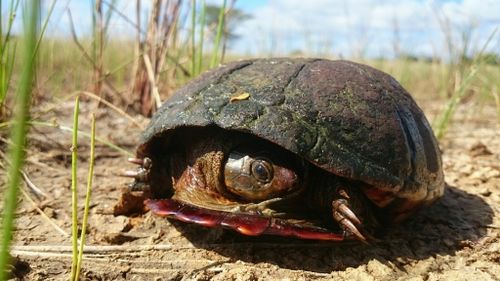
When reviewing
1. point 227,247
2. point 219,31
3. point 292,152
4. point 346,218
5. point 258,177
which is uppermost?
point 219,31

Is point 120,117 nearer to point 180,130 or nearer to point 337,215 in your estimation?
point 180,130

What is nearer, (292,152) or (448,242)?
(292,152)

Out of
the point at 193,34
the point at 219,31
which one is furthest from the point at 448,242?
the point at 193,34

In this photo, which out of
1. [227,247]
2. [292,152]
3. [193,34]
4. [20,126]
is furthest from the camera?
[193,34]

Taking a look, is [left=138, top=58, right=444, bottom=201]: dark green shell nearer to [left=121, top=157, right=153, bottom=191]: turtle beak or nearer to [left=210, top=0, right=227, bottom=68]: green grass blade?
[left=121, top=157, right=153, bottom=191]: turtle beak

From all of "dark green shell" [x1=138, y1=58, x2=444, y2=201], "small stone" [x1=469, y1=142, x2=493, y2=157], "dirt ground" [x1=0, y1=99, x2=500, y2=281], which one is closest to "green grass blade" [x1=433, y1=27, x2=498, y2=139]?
"small stone" [x1=469, y1=142, x2=493, y2=157]

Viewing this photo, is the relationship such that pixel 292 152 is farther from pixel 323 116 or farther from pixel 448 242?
pixel 448 242

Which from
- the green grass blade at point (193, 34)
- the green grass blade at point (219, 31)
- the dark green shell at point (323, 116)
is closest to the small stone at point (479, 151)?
the dark green shell at point (323, 116)

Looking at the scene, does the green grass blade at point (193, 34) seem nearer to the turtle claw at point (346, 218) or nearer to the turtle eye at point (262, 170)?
the turtle eye at point (262, 170)

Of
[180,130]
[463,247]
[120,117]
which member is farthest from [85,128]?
[463,247]
